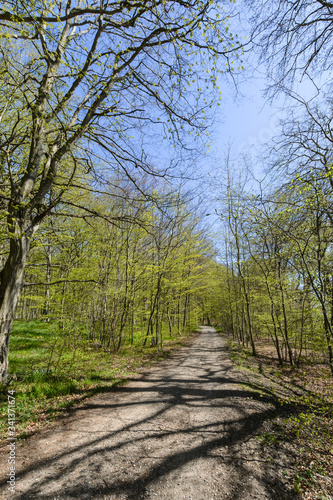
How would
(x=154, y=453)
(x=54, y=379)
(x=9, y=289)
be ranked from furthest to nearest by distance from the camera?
(x=54, y=379) → (x=9, y=289) → (x=154, y=453)

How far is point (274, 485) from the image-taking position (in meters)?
2.47

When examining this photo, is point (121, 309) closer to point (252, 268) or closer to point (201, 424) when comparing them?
point (201, 424)

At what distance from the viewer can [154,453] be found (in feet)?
9.53

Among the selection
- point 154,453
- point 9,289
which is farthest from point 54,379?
point 154,453

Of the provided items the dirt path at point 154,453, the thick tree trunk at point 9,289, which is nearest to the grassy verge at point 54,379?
the dirt path at point 154,453

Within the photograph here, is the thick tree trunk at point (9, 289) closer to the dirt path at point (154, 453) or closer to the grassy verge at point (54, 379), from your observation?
the grassy verge at point (54, 379)

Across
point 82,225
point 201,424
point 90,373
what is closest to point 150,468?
point 201,424

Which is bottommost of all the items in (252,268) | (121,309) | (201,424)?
(201,424)

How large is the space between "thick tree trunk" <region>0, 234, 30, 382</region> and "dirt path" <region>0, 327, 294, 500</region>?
1.69 meters

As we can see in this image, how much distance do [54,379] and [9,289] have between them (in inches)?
98.2

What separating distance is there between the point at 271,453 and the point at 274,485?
0.60 m

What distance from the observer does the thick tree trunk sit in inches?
156

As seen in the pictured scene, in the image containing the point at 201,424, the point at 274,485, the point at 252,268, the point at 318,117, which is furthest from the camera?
the point at 252,268

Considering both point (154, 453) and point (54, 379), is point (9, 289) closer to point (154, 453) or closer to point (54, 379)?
point (54, 379)
